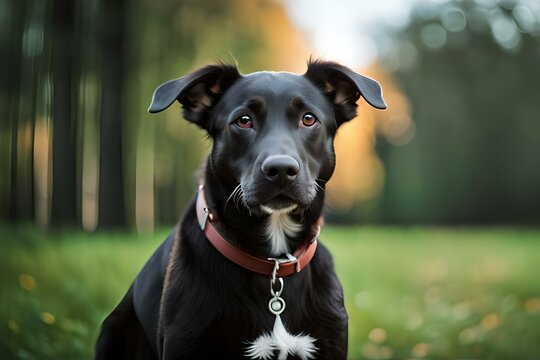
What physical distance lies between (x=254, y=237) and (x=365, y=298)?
3712 millimetres

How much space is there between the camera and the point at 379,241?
40.3 ft

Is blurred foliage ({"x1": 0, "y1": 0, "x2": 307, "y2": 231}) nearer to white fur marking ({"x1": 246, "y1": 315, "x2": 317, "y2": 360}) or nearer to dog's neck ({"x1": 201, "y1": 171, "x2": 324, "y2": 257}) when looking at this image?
dog's neck ({"x1": 201, "y1": 171, "x2": 324, "y2": 257})

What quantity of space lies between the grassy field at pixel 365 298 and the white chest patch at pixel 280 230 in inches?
81.9

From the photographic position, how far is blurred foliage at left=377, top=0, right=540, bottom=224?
2325cm

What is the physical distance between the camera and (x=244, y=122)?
140 inches

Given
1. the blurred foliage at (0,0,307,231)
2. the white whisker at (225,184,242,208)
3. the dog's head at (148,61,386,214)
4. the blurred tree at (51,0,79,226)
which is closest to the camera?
the dog's head at (148,61,386,214)

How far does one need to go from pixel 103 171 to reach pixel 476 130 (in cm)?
1541

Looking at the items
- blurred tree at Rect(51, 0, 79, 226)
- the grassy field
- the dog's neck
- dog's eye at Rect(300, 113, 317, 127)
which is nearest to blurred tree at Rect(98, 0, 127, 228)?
blurred tree at Rect(51, 0, 79, 226)

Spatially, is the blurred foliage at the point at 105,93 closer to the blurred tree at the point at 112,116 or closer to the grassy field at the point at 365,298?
the blurred tree at the point at 112,116

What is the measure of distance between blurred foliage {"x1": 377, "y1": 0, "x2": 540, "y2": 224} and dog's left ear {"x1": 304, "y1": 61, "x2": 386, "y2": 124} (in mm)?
19881

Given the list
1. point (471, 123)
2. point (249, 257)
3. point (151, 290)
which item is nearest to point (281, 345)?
point (249, 257)

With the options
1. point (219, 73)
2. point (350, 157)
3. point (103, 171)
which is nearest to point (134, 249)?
point (103, 171)

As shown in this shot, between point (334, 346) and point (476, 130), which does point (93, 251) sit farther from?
point (476, 130)

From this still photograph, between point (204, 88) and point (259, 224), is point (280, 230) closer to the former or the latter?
point (259, 224)
